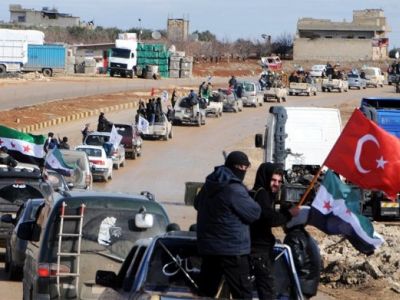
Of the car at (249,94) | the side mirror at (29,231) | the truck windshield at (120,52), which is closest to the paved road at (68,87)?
the truck windshield at (120,52)

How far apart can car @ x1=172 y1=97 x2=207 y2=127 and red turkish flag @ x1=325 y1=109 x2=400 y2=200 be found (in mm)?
47942

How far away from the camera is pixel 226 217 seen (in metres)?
9.03

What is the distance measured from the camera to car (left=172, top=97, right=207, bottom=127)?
58906mm

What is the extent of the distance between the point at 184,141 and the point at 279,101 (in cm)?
2907

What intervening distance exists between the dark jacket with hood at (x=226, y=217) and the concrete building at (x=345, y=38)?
148 metres

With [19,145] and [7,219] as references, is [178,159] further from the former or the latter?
[7,219]

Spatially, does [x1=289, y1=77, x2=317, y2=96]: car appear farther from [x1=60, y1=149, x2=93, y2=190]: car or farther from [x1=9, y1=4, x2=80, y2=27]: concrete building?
[x1=9, y1=4, x2=80, y2=27]: concrete building

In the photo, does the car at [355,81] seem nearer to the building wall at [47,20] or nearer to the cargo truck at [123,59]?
the cargo truck at [123,59]

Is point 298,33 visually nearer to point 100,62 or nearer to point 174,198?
point 100,62

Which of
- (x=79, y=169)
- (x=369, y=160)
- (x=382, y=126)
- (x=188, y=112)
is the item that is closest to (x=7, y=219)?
(x=369, y=160)

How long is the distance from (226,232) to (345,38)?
160m

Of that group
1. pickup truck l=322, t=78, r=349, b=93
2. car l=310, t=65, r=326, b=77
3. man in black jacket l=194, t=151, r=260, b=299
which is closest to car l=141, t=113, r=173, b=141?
man in black jacket l=194, t=151, r=260, b=299

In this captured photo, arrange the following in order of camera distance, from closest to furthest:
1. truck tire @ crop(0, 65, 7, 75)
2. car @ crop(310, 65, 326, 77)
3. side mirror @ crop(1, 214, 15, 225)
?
side mirror @ crop(1, 214, 15, 225) → truck tire @ crop(0, 65, 7, 75) → car @ crop(310, 65, 326, 77)

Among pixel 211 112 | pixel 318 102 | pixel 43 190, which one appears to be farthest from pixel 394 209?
pixel 318 102
